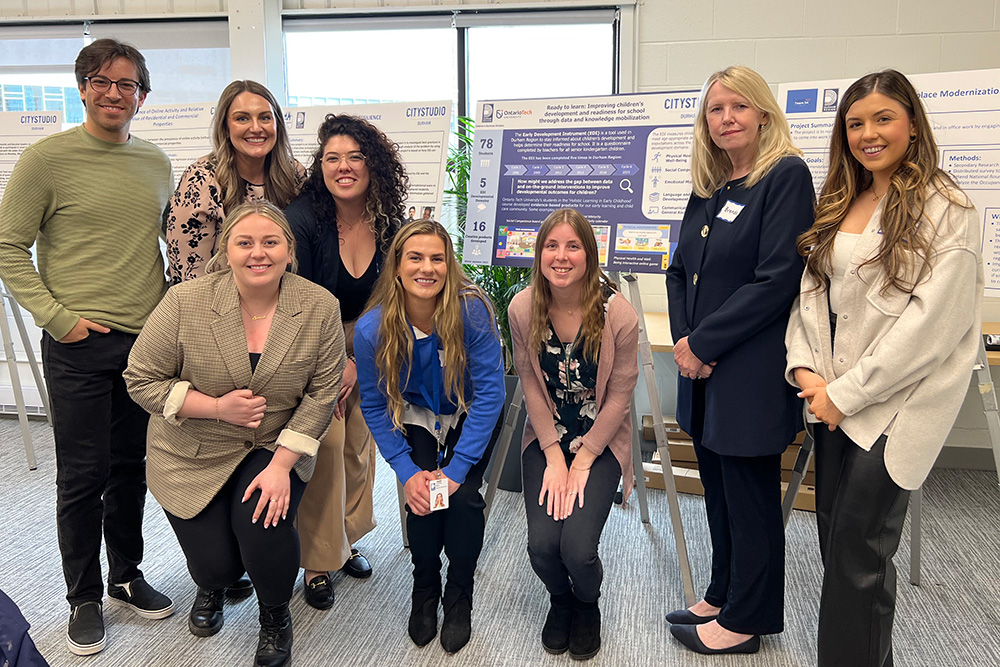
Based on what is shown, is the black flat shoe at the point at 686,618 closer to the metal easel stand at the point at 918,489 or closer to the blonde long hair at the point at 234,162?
the metal easel stand at the point at 918,489

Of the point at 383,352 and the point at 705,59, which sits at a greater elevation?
the point at 705,59

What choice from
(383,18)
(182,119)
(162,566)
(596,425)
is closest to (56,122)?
(182,119)

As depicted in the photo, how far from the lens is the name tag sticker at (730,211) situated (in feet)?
5.75

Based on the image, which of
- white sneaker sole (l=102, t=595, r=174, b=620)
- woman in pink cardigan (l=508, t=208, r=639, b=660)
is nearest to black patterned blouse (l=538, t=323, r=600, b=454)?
woman in pink cardigan (l=508, t=208, r=639, b=660)

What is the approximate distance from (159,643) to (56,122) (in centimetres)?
280

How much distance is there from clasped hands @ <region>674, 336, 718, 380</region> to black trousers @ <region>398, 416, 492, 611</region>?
2.13ft

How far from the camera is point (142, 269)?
6.73ft

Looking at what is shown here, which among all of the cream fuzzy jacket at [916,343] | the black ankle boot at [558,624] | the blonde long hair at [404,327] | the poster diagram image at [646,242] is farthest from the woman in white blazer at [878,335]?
the blonde long hair at [404,327]

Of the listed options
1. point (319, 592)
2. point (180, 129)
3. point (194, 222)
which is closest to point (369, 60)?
point (180, 129)

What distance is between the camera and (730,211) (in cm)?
177

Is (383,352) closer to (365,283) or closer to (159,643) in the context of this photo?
(365,283)

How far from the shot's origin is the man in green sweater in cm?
191

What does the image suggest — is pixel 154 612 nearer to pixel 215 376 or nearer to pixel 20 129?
pixel 215 376

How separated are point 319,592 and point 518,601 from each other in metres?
0.64
